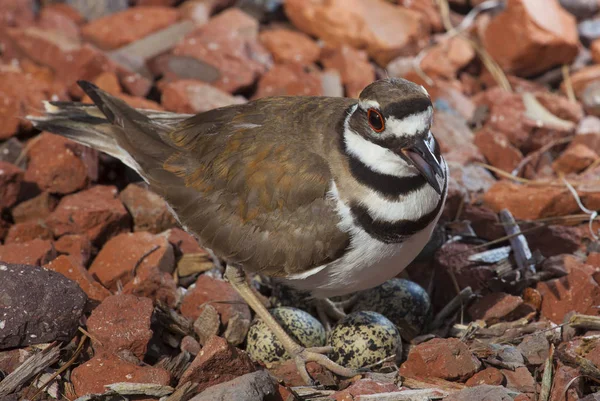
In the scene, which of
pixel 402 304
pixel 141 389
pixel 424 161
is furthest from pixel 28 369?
pixel 424 161

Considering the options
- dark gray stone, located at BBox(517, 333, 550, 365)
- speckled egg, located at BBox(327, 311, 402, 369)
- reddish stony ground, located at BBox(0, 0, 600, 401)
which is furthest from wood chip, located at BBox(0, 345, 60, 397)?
dark gray stone, located at BBox(517, 333, 550, 365)

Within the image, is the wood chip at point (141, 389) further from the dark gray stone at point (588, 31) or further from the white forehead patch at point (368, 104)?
the dark gray stone at point (588, 31)

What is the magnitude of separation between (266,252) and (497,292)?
1547 mm

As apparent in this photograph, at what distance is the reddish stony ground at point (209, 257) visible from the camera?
392cm

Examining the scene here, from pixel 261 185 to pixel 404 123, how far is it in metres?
0.89

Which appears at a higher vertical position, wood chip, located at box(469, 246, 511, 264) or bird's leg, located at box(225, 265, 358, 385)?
wood chip, located at box(469, 246, 511, 264)

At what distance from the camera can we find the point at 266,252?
4.09m

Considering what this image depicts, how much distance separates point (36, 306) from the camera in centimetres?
387

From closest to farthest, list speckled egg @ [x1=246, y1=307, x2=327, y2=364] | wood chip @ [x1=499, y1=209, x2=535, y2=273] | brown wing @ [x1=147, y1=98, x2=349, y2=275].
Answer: brown wing @ [x1=147, y1=98, x2=349, y2=275], speckled egg @ [x1=246, y1=307, x2=327, y2=364], wood chip @ [x1=499, y1=209, x2=535, y2=273]

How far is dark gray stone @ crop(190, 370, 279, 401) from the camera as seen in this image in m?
3.58

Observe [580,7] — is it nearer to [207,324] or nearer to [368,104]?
[368,104]

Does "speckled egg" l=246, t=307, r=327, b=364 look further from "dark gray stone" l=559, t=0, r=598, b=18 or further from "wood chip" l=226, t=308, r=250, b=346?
"dark gray stone" l=559, t=0, r=598, b=18

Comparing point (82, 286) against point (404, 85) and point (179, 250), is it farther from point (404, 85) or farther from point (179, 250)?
point (404, 85)

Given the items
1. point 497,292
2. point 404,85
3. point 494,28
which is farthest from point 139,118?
point 494,28
